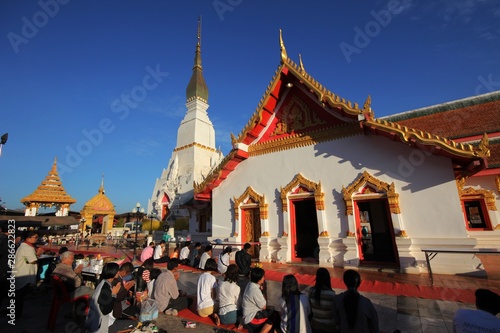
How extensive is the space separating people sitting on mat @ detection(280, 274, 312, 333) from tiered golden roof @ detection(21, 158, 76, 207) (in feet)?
103

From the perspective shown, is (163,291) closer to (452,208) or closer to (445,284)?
(445,284)

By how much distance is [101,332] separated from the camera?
10.6 feet

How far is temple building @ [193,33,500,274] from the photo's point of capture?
21.3 feet

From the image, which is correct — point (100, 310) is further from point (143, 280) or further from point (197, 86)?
point (197, 86)

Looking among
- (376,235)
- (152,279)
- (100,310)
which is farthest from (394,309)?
(376,235)

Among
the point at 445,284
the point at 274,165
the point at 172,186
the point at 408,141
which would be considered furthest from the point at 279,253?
the point at 172,186

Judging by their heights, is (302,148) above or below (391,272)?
above

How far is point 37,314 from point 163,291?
9.63 feet

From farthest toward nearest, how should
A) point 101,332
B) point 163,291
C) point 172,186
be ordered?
point 172,186 < point 163,291 < point 101,332

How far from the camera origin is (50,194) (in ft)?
87.8

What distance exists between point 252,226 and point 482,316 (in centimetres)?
758

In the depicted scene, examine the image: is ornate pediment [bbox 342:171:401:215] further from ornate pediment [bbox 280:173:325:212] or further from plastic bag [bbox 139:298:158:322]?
plastic bag [bbox 139:298:158:322]

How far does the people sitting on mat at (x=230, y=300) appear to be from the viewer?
13.3ft

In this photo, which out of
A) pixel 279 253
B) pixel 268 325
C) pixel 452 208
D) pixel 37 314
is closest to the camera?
pixel 268 325
